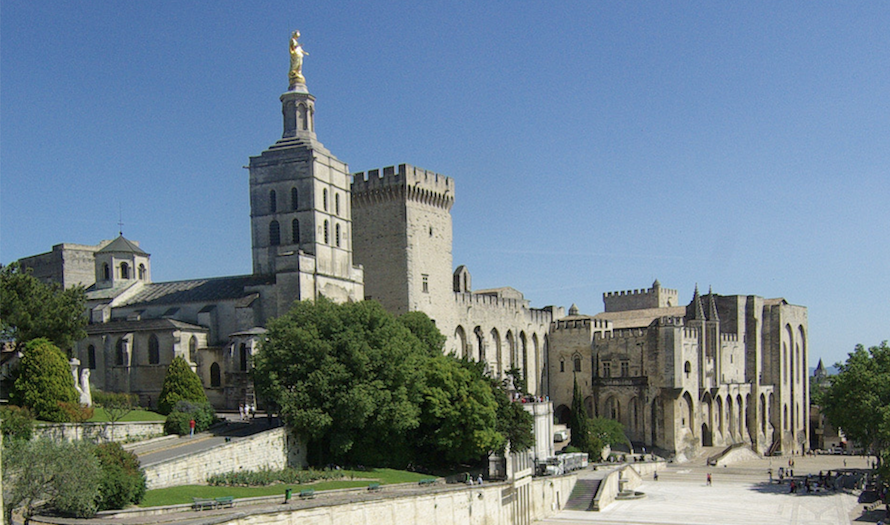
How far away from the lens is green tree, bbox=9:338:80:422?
34406mm

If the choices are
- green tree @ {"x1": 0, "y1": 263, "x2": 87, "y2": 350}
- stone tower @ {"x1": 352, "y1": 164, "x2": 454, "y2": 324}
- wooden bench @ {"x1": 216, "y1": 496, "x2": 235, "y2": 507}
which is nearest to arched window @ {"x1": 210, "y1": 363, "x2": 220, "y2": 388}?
green tree @ {"x1": 0, "y1": 263, "x2": 87, "y2": 350}

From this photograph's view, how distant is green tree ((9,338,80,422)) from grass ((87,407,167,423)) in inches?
54.1

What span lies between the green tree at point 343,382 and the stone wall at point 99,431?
487 cm

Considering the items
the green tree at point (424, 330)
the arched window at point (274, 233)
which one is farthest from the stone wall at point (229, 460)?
the arched window at point (274, 233)

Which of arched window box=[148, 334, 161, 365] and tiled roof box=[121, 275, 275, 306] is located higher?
tiled roof box=[121, 275, 275, 306]

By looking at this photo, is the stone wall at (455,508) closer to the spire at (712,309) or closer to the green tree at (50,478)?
the green tree at (50,478)

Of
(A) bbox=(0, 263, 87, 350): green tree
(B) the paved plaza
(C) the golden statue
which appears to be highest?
(C) the golden statue

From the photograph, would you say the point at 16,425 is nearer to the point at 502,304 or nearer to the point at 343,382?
the point at 343,382

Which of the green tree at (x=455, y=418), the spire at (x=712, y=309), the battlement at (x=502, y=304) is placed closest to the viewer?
the green tree at (x=455, y=418)

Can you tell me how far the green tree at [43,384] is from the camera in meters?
34.4

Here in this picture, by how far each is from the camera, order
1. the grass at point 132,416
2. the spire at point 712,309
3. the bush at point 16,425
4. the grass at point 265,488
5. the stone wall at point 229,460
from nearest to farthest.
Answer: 1. the grass at point 265,488
2. the bush at point 16,425
3. the stone wall at point 229,460
4. the grass at point 132,416
5. the spire at point 712,309

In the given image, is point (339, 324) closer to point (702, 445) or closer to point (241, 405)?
point (241, 405)

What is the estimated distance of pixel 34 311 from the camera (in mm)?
38000

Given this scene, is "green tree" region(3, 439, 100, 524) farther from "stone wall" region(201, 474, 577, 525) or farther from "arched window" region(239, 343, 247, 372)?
"arched window" region(239, 343, 247, 372)
